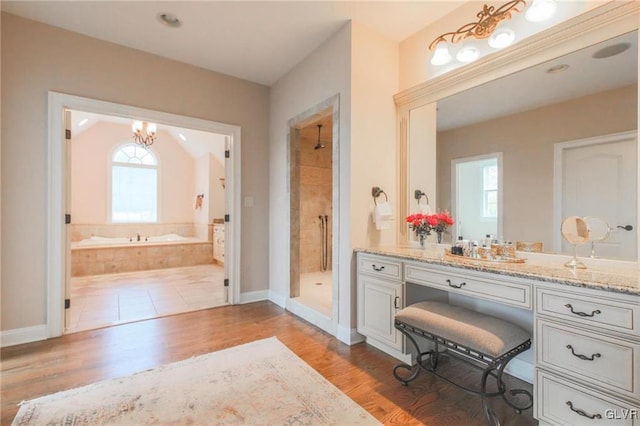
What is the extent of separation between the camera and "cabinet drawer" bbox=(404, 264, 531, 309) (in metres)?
1.54

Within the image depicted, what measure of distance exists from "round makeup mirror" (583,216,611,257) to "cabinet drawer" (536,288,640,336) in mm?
473

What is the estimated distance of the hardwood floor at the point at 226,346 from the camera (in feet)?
5.57

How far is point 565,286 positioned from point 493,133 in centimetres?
130

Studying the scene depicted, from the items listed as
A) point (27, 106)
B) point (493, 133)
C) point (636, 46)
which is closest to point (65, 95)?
point (27, 106)

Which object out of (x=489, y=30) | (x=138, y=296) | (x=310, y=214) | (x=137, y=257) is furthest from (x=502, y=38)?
(x=137, y=257)

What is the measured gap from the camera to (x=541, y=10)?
6.03ft

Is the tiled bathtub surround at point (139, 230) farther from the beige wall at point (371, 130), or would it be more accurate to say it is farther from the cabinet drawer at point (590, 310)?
the cabinet drawer at point (590, 310)

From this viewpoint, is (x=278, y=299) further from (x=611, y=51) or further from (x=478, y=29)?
(x=611, y=51)

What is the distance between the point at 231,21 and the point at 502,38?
2.22 metres

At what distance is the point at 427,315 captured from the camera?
183cm

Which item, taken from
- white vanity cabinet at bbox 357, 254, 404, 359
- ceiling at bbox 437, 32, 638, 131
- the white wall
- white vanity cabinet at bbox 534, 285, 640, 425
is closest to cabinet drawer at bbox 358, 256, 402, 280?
white vanity cabinet at bbox 357, 254, 404, 359

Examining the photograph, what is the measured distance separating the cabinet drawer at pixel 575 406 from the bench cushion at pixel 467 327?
0.68ft

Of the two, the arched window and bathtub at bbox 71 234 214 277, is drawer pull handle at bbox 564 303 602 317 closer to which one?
bathtub at bbox 71 234 214 277

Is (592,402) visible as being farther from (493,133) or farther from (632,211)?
(493,133)
